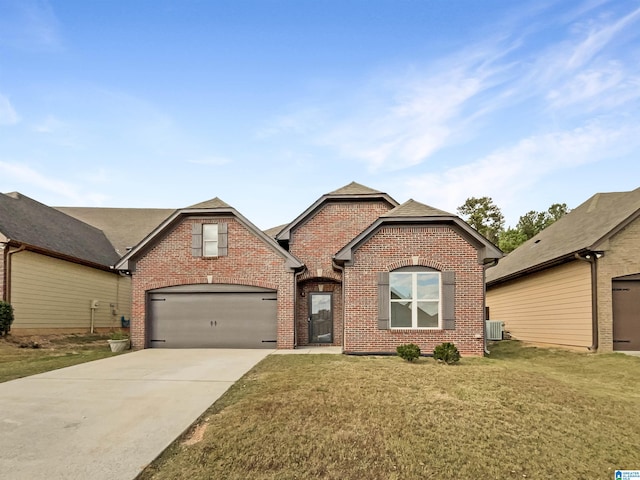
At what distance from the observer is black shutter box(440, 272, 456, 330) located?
1205cm

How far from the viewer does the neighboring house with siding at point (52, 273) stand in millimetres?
15438

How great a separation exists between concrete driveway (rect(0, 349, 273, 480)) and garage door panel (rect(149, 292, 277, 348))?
369 centimetres

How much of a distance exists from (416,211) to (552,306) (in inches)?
292

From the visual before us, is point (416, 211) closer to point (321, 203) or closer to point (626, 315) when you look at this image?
point (321, 203)

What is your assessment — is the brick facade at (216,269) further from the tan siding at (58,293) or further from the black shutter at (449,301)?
the black shutter at (449,301)

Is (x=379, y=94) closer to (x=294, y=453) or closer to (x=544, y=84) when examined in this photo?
(x=544, y=84)

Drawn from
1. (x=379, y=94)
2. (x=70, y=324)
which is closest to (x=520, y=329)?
(x=379, y=94)

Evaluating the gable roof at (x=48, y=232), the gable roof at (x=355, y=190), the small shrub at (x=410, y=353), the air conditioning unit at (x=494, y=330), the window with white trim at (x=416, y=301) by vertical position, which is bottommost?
the air conditioning unit at (x=494, y=330)

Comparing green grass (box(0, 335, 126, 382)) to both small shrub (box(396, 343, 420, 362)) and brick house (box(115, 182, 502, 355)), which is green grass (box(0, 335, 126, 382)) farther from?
small shrub (box(396, 343, 420, 362))

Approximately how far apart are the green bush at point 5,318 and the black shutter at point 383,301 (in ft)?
41.7

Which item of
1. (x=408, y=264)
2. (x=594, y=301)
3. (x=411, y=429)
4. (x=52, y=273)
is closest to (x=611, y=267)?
(x=594, y=301)

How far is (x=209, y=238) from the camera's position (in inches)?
577

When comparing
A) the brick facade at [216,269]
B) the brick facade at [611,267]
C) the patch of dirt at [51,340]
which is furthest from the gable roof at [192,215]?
the brick facade at [611,267]

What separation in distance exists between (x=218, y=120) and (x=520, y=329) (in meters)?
16.0
